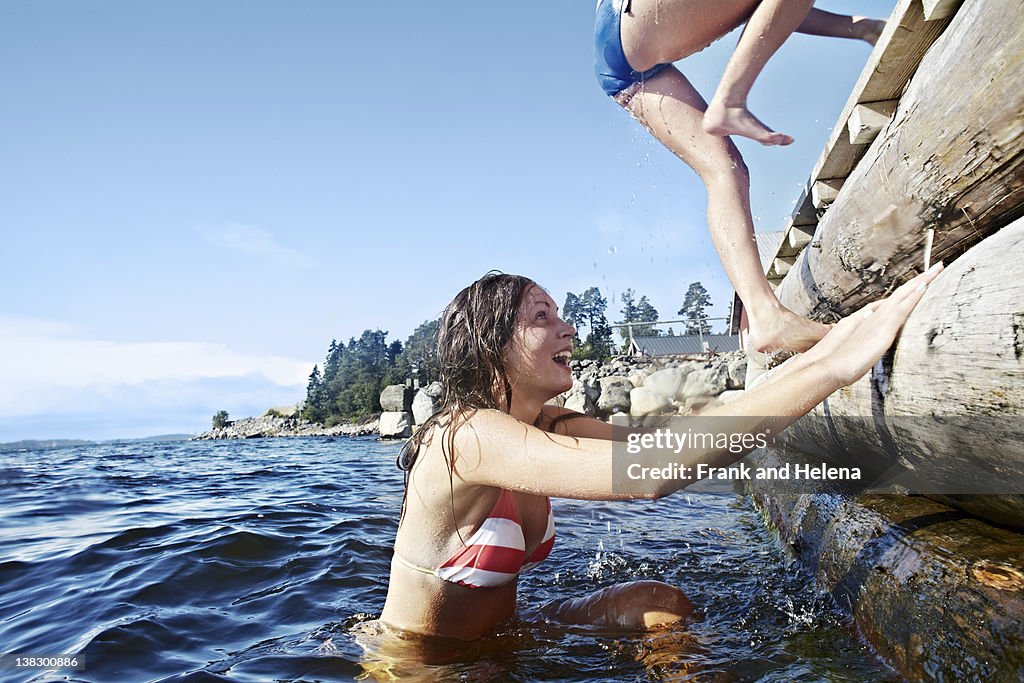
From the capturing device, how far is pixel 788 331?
3057mm

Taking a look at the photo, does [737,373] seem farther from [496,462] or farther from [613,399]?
[496,462]

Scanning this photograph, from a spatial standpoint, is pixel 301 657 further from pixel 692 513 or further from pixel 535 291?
pixel 692 513

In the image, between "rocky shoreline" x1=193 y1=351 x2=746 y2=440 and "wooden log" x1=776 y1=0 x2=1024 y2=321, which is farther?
"rocky shoreline" x1=193 y1=351 x2=746 y2=440

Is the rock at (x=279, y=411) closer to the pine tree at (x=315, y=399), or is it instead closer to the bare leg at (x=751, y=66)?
the pine tree at (x=315, y=399)

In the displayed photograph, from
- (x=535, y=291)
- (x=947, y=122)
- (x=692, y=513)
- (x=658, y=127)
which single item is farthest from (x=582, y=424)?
(x=692, y=513)

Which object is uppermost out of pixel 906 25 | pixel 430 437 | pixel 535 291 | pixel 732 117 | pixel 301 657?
pixel 906 25

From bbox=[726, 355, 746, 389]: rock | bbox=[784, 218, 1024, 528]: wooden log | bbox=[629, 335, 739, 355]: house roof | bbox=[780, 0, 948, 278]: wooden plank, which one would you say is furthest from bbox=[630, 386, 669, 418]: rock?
bbox=[629, 335, 739, 355]: house roof

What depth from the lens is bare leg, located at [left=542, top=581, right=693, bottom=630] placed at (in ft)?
10.2

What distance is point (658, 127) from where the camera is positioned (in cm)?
352

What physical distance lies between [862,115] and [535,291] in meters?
1.85

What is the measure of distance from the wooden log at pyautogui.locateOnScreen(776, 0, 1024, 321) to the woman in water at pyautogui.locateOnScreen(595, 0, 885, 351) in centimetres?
50

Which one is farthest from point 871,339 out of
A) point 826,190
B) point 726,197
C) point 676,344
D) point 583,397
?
point 676,344

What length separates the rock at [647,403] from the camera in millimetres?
19819

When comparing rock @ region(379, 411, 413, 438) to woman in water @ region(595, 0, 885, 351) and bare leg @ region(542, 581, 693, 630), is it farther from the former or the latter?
woman in water @ region(595, 0, 885, 351)
